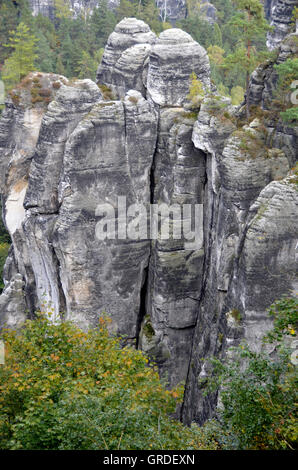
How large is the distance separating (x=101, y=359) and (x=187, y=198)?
11.9 meters

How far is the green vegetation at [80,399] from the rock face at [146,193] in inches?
230

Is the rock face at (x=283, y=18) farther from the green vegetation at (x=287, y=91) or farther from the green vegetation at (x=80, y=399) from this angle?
the green vegetation at (x=80, y=399)

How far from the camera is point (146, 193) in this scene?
3117 cm

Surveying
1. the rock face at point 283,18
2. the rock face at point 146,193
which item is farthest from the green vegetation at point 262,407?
the rock face at point 283,18

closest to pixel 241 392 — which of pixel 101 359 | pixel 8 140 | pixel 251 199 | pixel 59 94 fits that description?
pixel 101 359

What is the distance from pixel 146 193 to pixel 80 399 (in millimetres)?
16533

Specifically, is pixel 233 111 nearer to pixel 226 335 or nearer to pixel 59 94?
pixel 59 94

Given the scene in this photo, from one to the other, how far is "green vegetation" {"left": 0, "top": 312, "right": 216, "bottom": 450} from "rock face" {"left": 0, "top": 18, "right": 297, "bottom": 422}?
5.85 m

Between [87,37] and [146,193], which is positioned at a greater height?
[87,37]

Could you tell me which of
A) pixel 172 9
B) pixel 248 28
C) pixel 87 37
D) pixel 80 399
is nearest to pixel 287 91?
pixel 248 28

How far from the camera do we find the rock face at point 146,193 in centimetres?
2692

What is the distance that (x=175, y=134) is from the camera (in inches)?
1167

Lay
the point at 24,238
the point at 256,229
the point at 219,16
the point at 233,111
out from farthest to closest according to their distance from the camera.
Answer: the point at 219,16 → the point at 24,238 → the point at 233,111 → the point at 256,229

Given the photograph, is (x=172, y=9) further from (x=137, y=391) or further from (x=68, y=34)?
(x=137, y=391)
